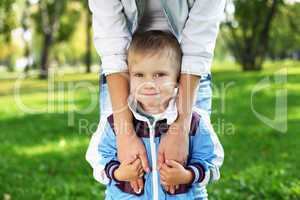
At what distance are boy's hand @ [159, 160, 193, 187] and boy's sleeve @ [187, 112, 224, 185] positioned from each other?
7 cm

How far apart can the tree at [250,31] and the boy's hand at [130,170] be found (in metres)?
22.2

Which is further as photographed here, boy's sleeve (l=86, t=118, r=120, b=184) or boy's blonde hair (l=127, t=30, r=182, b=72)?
boy's sleeve (l=86, t=118, r=120, b=184)

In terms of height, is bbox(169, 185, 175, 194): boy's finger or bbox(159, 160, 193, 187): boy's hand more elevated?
bbox(159, 160, 193, 187): boy's hand

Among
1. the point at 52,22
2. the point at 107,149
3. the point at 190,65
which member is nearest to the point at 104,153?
the point at 107,149

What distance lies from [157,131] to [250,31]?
27135 mm

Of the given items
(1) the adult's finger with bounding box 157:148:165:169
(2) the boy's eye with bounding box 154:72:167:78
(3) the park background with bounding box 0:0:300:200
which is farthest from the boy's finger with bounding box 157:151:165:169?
(3) the park background with bounding box 0:0:300:200

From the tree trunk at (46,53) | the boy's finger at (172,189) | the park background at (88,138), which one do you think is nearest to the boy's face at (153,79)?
the boy's finger at (172,189)

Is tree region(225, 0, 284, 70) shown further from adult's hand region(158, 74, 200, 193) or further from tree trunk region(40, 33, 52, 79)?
adult's hand region(158, 74, 200, 193)

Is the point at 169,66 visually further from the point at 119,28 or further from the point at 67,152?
the point at 67,152

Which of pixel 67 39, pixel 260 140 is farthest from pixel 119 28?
pixel 67 39

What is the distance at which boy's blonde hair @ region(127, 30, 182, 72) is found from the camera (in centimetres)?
240

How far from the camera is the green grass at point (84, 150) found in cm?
445

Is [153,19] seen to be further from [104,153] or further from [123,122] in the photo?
[104,153]

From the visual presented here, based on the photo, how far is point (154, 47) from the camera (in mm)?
2402
